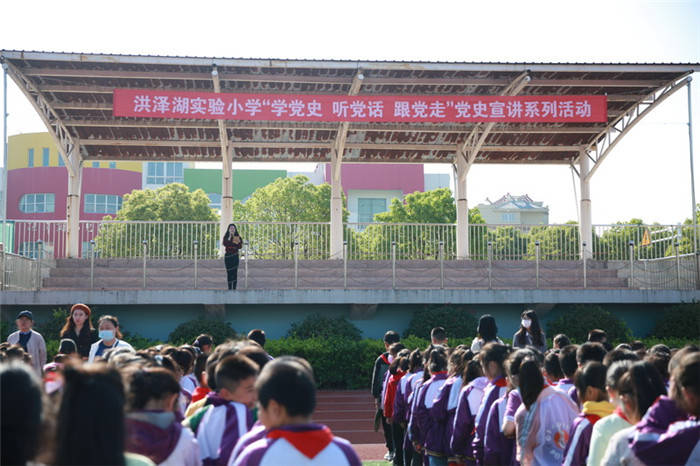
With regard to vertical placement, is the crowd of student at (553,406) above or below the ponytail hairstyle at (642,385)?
below

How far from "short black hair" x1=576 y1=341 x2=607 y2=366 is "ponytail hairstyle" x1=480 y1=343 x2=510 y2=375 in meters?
0.57

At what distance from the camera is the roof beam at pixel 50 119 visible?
17.8m

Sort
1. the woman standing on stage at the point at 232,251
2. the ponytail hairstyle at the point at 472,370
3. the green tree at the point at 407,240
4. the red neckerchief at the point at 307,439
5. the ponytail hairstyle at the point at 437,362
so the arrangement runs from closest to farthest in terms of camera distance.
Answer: the red neckerchief at the point at 307,439, the ponytail hairstyle at the point at 472,370, the ponytail hairstyle at the point at 437,362, the woman standing on stage at the point at 232,251, the green tree at the point at 407,240

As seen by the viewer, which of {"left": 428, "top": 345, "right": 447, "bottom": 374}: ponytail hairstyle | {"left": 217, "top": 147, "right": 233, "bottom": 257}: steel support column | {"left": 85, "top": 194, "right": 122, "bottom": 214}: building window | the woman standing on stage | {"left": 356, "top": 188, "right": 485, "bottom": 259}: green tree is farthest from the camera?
{"left": 85, "top": 194, "right": 122, "bottom": 214}: building window

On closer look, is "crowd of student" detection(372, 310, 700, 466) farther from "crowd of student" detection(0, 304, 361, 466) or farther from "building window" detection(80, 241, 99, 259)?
"building window" detection(80, 241, 99, 259)

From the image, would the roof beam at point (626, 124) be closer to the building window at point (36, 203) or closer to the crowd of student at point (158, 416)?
the crowd of student at point (158, 416)

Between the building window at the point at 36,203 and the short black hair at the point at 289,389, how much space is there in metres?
60.7

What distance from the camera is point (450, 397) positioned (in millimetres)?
7133

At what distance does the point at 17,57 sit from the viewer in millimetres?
17125

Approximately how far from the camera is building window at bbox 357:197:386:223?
7556 cm

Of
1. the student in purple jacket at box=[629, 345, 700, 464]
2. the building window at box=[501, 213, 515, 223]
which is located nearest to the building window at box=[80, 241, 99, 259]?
the student in purple jacket at box=[629, 345, 700, 464]

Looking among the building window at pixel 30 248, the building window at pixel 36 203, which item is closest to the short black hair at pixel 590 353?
the building window at pixel 30 248

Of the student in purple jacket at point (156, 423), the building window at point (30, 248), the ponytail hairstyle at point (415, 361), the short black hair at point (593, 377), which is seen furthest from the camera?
the building window at point (30, 248)

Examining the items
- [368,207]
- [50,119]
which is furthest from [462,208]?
[368,207]
